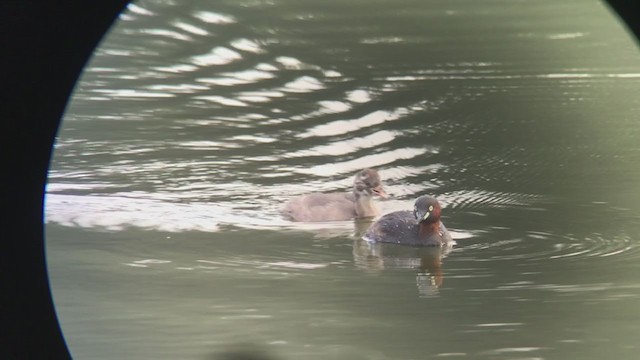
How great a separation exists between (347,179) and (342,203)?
1.53 ft

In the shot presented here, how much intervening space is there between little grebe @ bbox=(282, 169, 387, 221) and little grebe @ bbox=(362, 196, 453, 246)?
24 cm

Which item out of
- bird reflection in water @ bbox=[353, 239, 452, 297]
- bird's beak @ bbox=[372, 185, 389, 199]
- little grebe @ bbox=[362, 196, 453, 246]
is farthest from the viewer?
bird's beak @ bbox=[372, 185, 389, 199]

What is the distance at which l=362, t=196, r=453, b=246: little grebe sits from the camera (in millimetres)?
5141

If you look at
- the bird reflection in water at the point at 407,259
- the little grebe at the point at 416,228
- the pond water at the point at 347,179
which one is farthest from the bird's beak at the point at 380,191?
the bird reflection in water at the point at 407,259

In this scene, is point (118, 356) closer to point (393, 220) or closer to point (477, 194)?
point (393, 220)

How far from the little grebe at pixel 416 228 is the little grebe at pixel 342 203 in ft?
0.80

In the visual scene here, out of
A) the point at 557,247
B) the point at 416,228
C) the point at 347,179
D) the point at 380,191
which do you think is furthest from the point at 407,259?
the point at 347,179

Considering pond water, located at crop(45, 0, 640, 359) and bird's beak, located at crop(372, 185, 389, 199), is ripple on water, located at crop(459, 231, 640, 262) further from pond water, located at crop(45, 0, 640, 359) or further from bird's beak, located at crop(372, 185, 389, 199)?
bird's beak, located at crop(372, 185, 389, 199)

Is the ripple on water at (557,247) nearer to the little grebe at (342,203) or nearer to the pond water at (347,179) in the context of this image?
the pond water at (347,179)

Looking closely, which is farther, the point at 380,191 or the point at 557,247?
the point at 380,191

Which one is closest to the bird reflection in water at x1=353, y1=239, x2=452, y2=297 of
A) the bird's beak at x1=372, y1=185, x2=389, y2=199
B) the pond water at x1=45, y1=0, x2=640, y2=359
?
the pond water at x1=45, y1=0, x2=640, y2=359

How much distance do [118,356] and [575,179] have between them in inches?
106

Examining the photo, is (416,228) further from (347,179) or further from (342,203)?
(347,179)

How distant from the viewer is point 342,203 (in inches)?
222
